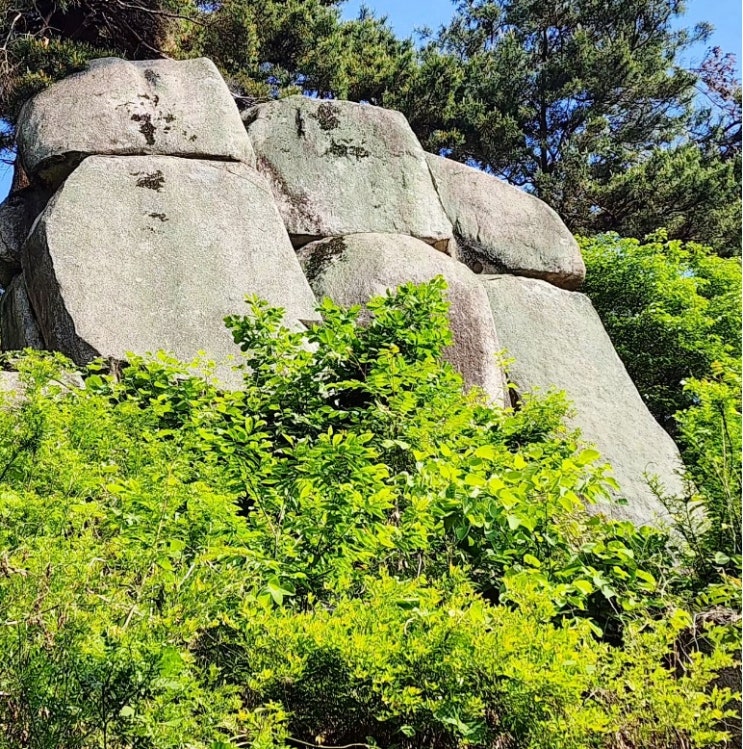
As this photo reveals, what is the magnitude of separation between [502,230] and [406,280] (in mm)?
1818

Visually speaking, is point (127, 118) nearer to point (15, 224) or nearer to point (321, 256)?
point (15, 224)

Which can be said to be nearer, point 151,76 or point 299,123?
point 151,76

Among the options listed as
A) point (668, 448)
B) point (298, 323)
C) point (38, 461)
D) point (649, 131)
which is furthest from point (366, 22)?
point (38, 461)

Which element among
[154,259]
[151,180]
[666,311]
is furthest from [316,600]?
[666,311]

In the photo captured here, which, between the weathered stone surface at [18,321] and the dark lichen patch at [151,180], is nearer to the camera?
the weathered stone surface at [18,321]

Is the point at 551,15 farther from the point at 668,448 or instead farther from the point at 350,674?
the point at 350,674

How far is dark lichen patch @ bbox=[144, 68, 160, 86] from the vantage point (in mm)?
6684

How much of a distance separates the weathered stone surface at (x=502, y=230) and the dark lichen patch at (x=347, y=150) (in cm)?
83

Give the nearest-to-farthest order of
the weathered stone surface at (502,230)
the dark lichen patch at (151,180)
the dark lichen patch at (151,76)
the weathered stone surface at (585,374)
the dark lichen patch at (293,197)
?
the dark lichen patch at (151,180) < the weathered stone surface at (585,374) < the dark lichen patch at (151,76) < the dark lichen patch at (293,197) < the weathered stone surface at (502,230)

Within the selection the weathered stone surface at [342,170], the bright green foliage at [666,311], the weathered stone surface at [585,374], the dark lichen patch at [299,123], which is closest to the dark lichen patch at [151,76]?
the weathered stone surface at [342,170]

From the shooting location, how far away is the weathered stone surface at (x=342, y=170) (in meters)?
6.90

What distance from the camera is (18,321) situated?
19.4 ft

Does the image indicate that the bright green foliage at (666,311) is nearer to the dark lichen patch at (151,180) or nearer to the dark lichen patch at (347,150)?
the dark lichen patch at (347,150)

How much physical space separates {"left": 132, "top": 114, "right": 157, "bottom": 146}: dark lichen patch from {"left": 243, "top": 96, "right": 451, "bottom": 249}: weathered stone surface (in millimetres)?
1025
